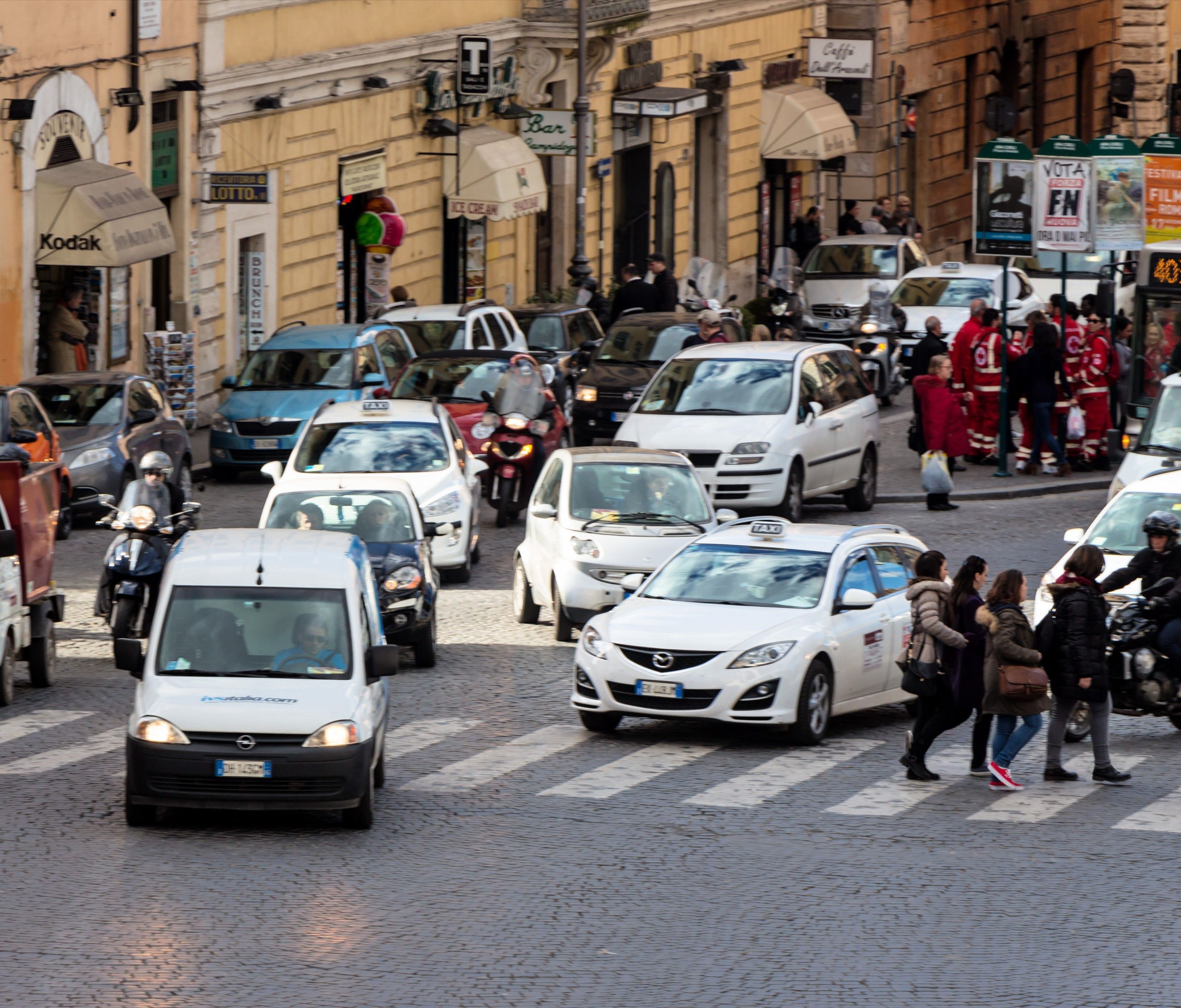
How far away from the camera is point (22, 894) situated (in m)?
12.0

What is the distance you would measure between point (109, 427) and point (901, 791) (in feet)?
43.4

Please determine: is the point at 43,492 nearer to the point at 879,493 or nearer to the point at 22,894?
the point at 22,894

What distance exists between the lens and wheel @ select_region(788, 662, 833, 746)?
16484mm

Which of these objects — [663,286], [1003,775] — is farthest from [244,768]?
[663,286]

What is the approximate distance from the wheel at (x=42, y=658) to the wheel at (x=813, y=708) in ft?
18.2

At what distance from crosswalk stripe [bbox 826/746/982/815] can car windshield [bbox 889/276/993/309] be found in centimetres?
2385

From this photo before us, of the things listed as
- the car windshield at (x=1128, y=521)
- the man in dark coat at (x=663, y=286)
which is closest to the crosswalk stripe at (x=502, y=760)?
the car windshield at (x=1128, y=521)

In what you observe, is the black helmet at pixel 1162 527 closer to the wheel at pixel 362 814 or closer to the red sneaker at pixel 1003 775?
the red sneaker at pixel 1003 775

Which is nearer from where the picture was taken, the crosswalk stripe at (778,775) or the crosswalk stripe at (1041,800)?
the crosswalk stripe at (1041,800)

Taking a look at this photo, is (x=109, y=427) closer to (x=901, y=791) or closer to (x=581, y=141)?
(x=901, y=791)

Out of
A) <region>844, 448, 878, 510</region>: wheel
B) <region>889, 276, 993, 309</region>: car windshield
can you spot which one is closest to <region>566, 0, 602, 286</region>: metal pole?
<region>889, 276, 993, 309</region>: car windshield

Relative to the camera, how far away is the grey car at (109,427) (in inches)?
1009

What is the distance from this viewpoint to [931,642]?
15227 millimetres

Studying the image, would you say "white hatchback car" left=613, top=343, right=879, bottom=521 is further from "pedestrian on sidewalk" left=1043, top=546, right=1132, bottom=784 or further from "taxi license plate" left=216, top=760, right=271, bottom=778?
"taxi license plate" left=216, top=760, right=271, bottom=778
